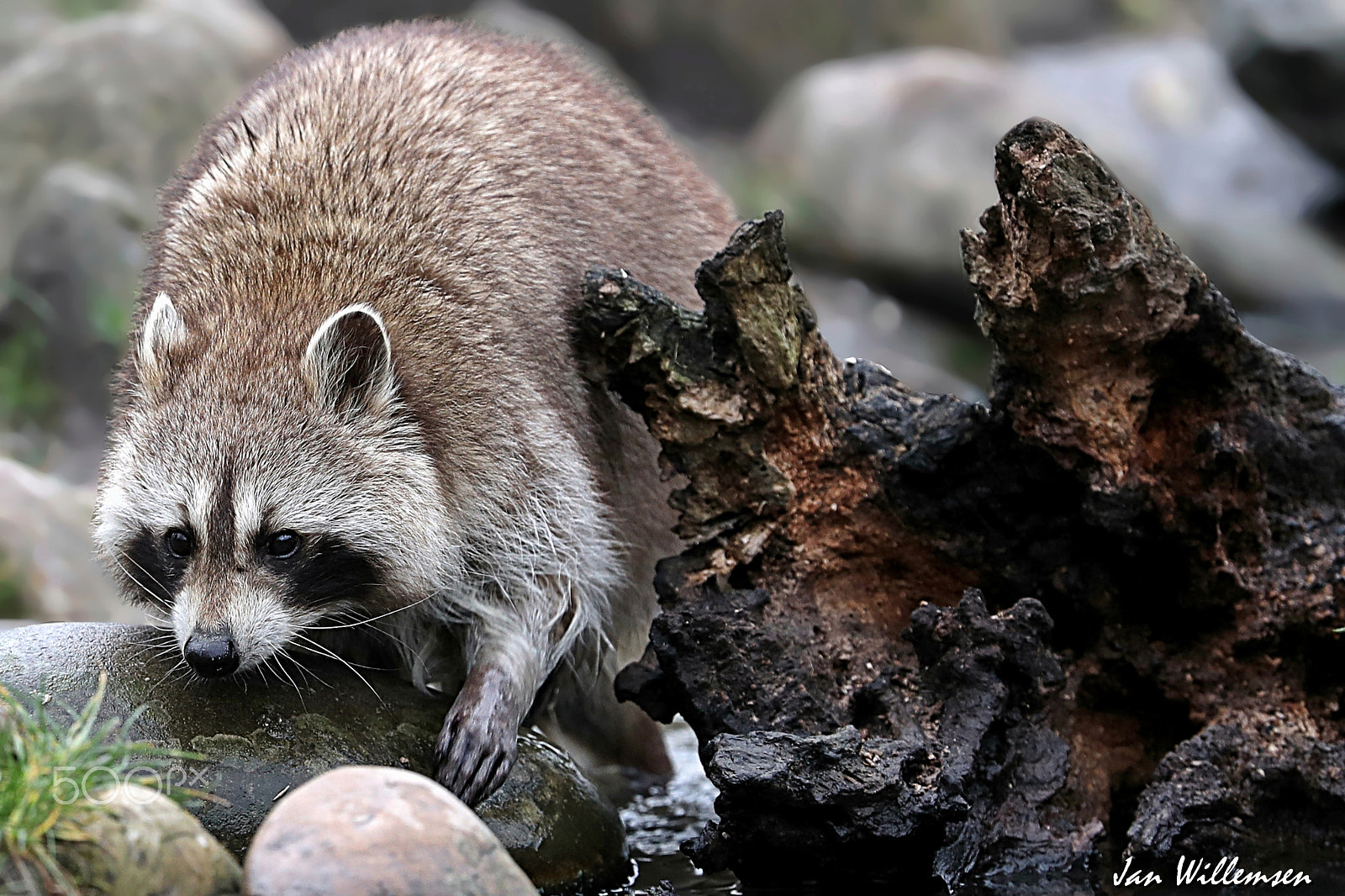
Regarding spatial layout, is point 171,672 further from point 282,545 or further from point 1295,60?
point 1295,60

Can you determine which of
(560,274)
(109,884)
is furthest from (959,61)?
(109,884)

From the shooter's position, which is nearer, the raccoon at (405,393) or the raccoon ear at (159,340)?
the raccoon at (405,393)

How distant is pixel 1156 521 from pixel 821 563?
1.05 m

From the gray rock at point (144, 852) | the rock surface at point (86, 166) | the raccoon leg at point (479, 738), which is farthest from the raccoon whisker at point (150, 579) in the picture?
the rock surface at point (86, 166)

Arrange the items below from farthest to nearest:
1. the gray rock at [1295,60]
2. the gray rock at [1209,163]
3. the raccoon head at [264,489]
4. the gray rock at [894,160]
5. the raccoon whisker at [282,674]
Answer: the gray rock at [1209,163], the gray rock at [894,160], the gray rock at [1295,60], the raccoon whisker at [282,674], the raccoon head at [264,489]

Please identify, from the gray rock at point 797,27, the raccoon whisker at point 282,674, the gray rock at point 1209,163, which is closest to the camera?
the raccoon whisker at point 282,674

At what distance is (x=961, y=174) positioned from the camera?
14.5 metres

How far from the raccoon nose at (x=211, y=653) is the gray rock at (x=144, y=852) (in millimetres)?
959

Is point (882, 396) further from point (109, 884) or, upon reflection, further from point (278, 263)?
point (109, 884)

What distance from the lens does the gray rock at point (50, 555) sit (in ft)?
24.9

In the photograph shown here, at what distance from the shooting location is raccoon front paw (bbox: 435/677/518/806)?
436 centimetres

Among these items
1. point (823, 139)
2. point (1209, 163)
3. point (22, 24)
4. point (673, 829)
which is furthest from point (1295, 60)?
point (22, 24)

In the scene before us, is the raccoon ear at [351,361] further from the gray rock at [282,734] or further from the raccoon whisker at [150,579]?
the gray rock at [282,734]

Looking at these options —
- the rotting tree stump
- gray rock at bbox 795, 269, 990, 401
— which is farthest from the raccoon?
gray rock at bbox 795, 269, 990, 401
